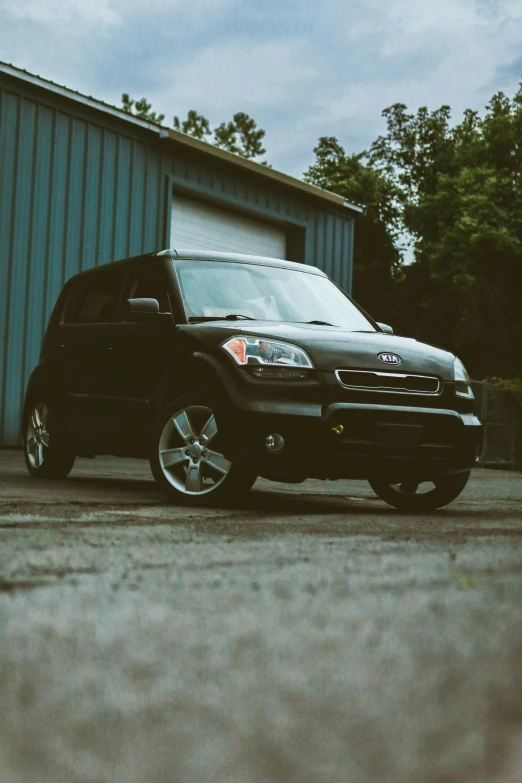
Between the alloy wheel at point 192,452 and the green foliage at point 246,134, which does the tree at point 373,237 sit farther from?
the alloy wheel at point 192,452

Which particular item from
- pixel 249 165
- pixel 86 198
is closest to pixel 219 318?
pixel 86 198

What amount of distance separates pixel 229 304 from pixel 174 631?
16.5 ft

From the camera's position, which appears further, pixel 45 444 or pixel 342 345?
pixel 45 444

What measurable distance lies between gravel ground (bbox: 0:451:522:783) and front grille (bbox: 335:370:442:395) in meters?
1.75

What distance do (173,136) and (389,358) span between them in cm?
1154

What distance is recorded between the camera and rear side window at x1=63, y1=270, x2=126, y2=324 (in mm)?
8461

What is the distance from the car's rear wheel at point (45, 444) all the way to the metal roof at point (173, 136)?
23.9 ft

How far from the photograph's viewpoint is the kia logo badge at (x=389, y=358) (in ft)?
22.2

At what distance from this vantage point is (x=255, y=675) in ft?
7.37

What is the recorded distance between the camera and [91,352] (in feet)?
27.5

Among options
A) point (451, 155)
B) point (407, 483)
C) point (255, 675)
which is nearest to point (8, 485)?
point (407, 483)

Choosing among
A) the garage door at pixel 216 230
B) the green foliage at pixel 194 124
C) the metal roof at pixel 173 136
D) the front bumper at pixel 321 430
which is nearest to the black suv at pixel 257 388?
the front bumper at pixel 321 430

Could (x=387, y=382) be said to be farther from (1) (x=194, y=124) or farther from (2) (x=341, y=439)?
(1) (x=194, y=124)

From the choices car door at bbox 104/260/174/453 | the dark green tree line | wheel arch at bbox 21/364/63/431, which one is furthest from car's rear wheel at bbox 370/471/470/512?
the dark green tree line
